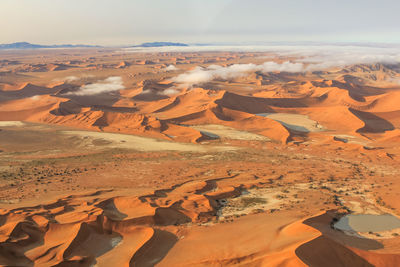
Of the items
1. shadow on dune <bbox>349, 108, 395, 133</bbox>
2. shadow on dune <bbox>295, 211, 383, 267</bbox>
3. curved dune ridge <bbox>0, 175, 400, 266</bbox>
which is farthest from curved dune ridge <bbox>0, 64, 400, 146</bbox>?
shadow on dune <bbox>295, 211, 383, 267</bbox>

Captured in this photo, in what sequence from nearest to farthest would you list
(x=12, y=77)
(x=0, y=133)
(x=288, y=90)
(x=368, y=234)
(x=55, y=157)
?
(x=368, y=234) → (x=55, y=157) → (x=0, y=133) → (x=288, y=90) → (x=12, y=77)

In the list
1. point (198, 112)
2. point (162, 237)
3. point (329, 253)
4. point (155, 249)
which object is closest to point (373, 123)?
point (198, 112)

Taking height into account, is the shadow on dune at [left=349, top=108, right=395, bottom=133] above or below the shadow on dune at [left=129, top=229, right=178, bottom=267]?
below

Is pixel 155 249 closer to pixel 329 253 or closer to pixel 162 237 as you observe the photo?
pixel 162 237

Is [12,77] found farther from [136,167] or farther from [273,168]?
[273,168]

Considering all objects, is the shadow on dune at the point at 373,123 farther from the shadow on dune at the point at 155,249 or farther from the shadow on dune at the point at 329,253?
the shadow on dune at the point at 155,249

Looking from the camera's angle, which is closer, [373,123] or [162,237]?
[162,237]

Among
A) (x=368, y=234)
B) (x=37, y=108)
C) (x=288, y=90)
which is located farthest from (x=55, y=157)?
(x=288, y=90)

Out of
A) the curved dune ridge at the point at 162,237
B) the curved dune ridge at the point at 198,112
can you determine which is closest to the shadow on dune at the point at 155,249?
the curved dune ridge at the point at 162,237

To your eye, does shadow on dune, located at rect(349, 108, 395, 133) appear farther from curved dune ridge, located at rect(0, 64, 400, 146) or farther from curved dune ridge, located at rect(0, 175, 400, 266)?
curved dune ridge, located at rect(0, 175, 400, 266)
